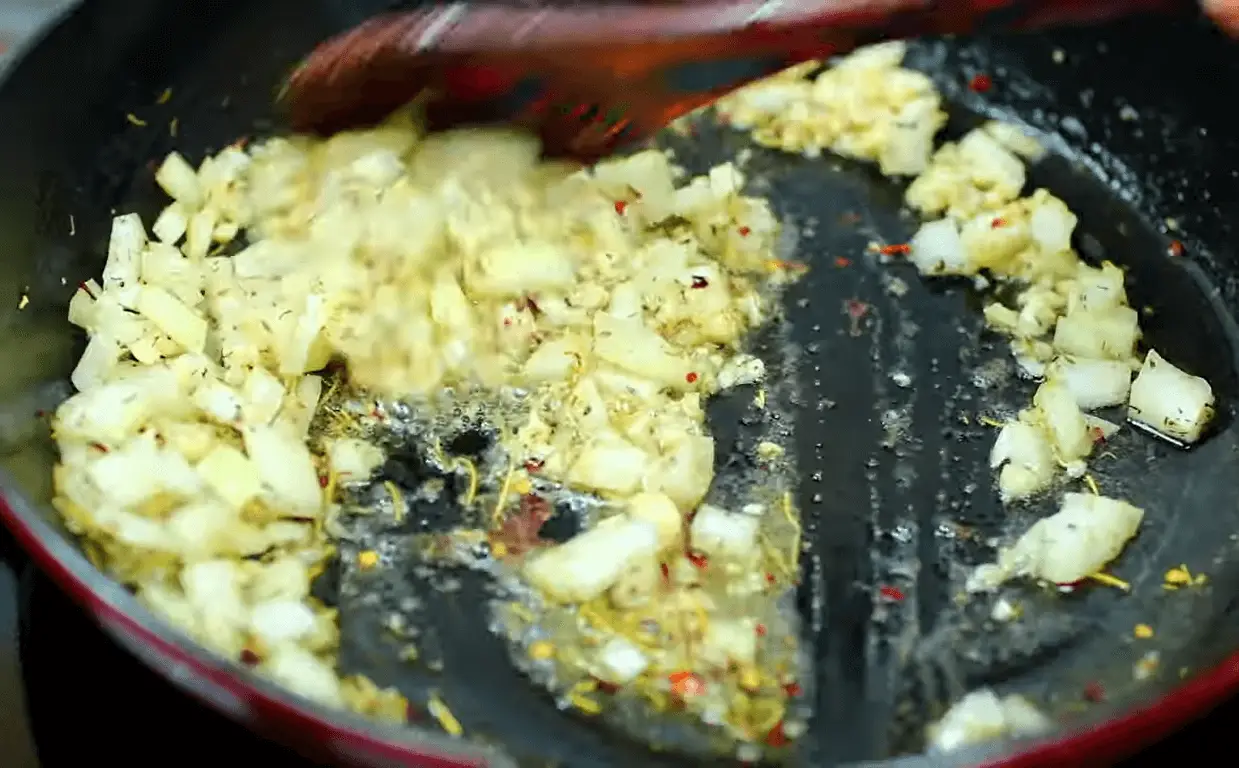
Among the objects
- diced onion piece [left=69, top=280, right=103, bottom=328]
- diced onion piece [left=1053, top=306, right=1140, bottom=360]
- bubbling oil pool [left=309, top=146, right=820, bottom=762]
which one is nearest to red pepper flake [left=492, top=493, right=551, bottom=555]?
bubbling oil pool [left=309, top=146, right=820, bottom=762]

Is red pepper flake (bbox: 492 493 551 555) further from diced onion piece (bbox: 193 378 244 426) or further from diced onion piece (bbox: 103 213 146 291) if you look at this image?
diced onion piece (bbox: 103 213 146 291)

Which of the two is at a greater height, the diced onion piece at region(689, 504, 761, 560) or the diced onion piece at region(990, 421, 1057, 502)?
the diced onion piece at region(689, 504, 761, 560)

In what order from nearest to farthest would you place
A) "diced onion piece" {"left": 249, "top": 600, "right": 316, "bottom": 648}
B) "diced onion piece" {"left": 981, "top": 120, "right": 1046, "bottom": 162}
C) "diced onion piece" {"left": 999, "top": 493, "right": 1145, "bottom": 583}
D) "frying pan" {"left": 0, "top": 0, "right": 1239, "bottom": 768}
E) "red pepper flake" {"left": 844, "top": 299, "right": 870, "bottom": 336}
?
"frying pan" {"left": 0, "top": 0, "right": 1239, "bottom": 768} → "diced onion piece" {"left": 249, "top": 600, "right": 316, "bottom": 648} → "diced onion piece" {"left": 999, "top": 493, "right": 1145, "bottom": 583} → "red pepper flake" {"left": 844, "top": 299, "right": 870, "bottom": 336} → "diced onion piece" {"left": 981, "top": 120, "right": 1046, "bottom": 162}

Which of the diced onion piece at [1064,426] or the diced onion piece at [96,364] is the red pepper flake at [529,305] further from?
the diced onion piece at [1064,426]

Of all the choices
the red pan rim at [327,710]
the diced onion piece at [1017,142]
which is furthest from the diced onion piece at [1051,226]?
the red pan rim at [327,710]

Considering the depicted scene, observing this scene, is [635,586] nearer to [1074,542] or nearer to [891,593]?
[891,593]

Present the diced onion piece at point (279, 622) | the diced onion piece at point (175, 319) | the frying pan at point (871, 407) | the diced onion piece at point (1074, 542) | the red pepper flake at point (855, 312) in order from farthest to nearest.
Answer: the red pepper flake at point (855, 312), the diced onion piece at point (175, 319), the diced onion piece at point (1074, 542), the diced onion piece at point (279, 622), the frying pan at point (871, 407)

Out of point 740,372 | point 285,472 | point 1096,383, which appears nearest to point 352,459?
point 285,472

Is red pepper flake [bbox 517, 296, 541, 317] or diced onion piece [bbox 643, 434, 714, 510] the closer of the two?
diced onion piece [bbox 643, 434, 714, 510]
